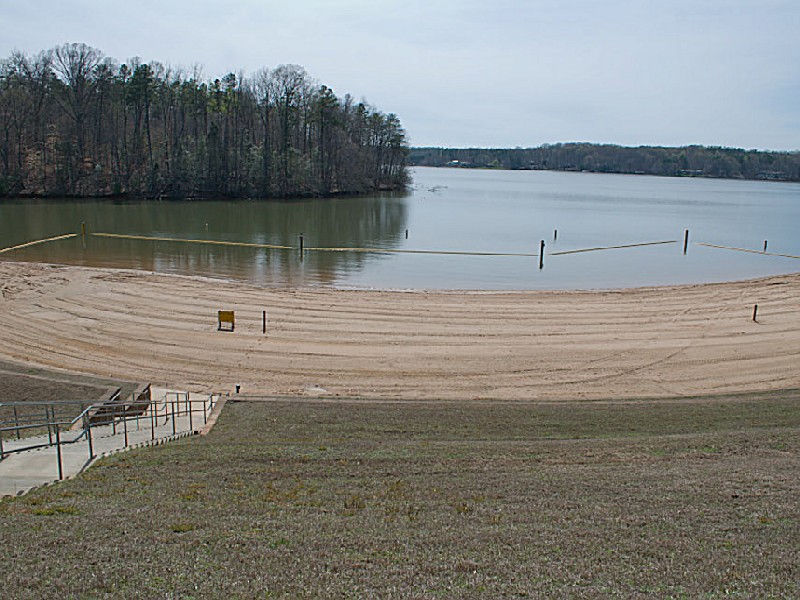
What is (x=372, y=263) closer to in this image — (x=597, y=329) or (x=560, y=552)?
(x=597, y=329)

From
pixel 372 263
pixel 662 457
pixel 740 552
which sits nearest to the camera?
pixel 740 552

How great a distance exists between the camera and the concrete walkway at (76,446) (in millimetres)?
9383

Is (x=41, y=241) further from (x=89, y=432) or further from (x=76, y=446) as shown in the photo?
(x=89, y=432)

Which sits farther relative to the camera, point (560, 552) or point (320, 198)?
point (320, 198)

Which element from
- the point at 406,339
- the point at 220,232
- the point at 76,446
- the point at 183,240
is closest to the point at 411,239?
the point at 220,232

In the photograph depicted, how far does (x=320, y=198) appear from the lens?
300ft

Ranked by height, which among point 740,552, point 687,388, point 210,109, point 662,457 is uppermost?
point 210,109

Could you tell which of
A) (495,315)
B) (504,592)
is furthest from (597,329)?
(504,592)

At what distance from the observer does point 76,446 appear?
36.1ft

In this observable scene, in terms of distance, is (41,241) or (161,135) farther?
(161,135)

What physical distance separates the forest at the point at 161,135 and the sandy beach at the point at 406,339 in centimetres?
5724

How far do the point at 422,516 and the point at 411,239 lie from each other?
47.1m

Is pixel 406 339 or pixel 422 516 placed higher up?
pixel 422 516

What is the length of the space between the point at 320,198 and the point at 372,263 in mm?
51619
